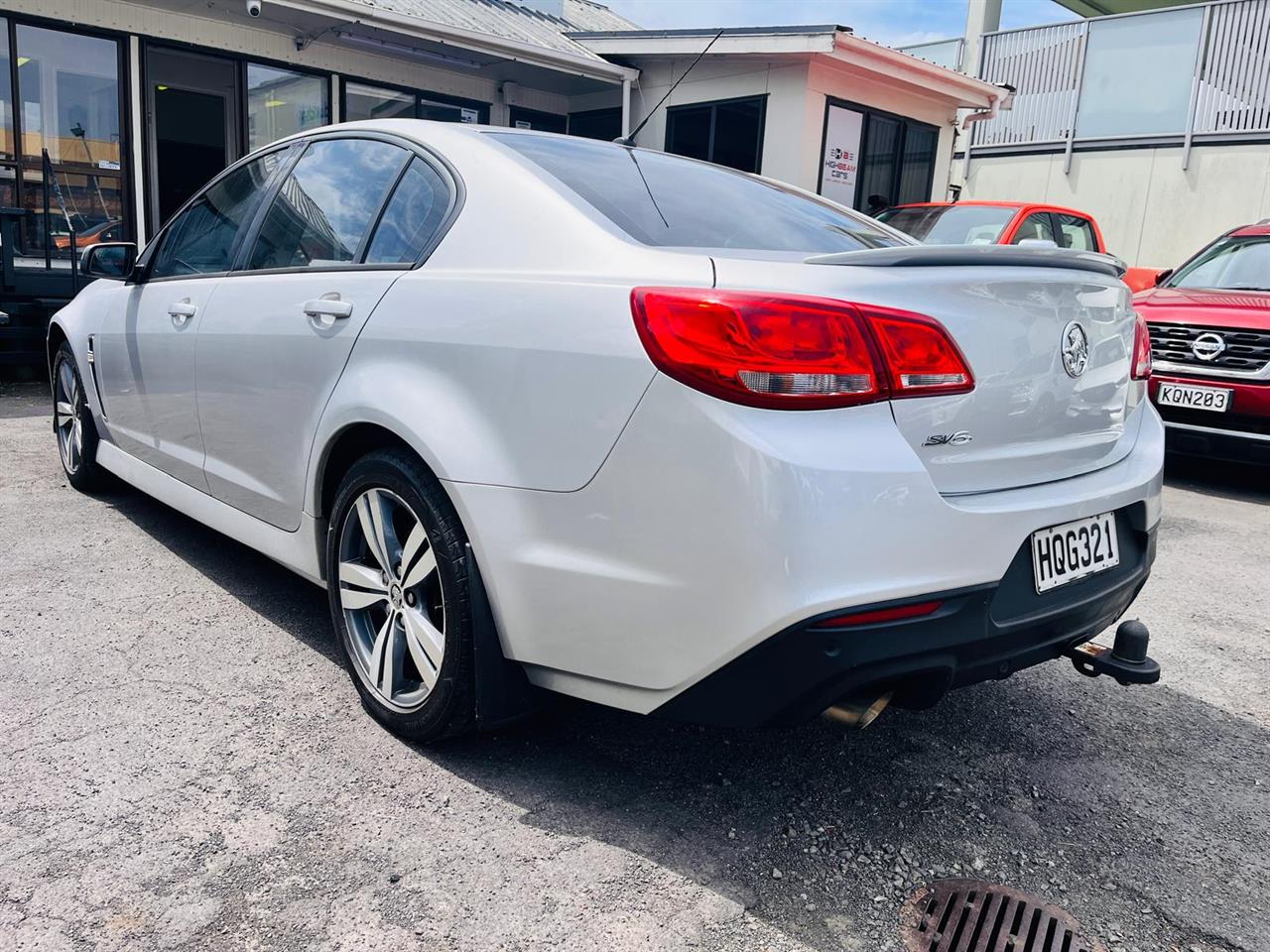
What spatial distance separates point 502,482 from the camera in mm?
2127

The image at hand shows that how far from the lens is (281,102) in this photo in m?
10.8

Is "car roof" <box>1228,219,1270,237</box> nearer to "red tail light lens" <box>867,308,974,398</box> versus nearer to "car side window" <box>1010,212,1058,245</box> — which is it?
"car side window" <box>1010,212,1058,245</box>

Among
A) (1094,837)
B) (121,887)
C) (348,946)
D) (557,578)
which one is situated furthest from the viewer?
(1094,837)

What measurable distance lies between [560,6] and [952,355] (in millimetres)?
13199

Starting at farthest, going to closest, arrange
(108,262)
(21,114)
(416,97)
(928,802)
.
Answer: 1. (416,97)
2. (21,114)
3. (108,262)
4. (928,802)

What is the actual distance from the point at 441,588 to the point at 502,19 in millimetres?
11053

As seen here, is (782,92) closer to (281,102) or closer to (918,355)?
(281,102)

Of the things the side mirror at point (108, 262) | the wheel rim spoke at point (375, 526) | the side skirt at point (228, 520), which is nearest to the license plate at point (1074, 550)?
the wheel rim spoke at point (375, 526)

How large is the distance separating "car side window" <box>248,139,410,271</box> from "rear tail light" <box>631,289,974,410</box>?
119 cm

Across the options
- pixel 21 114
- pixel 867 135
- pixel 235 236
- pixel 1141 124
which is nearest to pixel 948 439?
pixel 235 236

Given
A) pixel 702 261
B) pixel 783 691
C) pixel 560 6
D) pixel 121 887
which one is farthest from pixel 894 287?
pixel 560 6

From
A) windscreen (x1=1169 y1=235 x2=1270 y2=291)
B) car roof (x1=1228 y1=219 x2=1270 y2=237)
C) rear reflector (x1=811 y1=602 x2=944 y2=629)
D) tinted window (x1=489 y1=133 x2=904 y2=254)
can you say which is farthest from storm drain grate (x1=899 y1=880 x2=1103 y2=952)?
car roof (x1=1228 y1=219 x2=1270 y2=237)

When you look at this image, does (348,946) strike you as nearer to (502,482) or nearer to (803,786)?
(502,482)

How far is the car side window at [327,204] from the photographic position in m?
2.75
